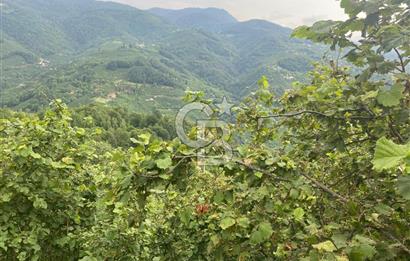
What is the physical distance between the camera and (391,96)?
2.97 metres

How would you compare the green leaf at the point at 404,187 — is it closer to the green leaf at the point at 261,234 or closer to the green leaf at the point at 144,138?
the green leaf at the point at 261,234

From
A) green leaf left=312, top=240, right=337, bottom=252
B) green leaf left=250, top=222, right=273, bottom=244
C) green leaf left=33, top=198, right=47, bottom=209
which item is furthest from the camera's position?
green leaf left=33, top=198, right=47, bottom=209

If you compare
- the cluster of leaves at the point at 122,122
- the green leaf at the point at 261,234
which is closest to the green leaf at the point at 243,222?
the green leaf at the point at 261,234

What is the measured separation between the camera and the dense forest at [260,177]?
2.71m

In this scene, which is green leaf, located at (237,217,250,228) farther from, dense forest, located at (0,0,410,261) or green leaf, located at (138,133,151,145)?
green leaf, located at (138,133,151,145)

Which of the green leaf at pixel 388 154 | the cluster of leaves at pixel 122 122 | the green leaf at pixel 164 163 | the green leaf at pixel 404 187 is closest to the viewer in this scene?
the green leaf at pixel 388 154

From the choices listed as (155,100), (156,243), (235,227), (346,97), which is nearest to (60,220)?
(156,243)

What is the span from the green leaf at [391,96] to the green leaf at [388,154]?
4.98 feet

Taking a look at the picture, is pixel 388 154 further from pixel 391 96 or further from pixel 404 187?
pixel 391 96

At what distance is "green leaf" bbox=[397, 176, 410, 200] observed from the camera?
206 centimetres

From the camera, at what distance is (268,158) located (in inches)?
109

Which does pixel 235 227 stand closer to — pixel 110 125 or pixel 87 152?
pixel 87 152

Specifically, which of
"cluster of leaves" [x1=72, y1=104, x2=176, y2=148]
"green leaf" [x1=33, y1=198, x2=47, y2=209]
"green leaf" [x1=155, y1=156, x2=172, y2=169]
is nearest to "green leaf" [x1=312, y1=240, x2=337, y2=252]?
"green leaf" [x1=155, y1=156, x2=172, y2=169]

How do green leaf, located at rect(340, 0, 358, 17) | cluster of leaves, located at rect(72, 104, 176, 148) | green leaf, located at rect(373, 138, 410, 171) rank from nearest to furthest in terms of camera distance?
green leaf, located at rect(373, 138, 410, 171) → green leaf, located at rect(340, 0, 358, 17) → cluster of leaves, located at rect(72, 104, 176, 148)
